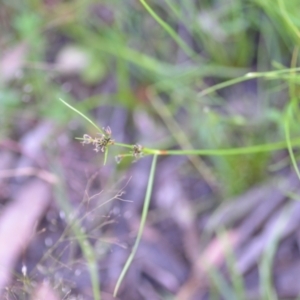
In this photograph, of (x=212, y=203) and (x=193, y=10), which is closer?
(x=212, y=203)

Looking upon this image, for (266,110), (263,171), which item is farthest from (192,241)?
(266,110)

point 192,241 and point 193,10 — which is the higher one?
point 193,10

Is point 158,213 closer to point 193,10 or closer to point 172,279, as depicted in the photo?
point 172,279

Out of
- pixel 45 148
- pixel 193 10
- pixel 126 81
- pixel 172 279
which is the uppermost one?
pixel 193 10

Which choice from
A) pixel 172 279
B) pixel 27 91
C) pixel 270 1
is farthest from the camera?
pixel 27 91

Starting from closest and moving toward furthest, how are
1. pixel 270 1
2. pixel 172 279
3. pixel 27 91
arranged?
pixel 270 1 → pixel 172 279 → pixel 27 91

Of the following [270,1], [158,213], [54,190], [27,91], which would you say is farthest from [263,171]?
[27,91]
